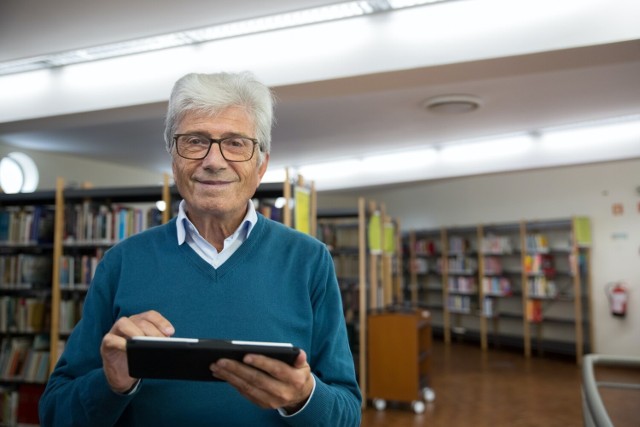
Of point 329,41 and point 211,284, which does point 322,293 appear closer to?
point 211,284

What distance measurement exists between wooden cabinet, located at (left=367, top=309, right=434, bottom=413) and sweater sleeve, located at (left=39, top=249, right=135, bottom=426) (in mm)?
5067

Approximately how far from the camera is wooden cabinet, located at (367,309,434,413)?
595 cm

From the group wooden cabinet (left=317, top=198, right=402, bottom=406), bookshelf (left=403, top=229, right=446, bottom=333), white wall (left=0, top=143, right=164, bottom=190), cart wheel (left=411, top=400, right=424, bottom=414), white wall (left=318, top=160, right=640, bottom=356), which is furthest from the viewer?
bookshelf (left=403, top=229, right=446, bottom=333)

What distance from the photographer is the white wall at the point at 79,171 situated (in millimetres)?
8016

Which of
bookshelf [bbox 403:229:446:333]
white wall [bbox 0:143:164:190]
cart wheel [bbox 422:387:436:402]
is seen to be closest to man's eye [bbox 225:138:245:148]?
cart wheel [bbox 422:387:436:402]

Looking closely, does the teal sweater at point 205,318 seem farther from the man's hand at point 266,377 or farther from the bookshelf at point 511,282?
the bookshelf at point 511,282

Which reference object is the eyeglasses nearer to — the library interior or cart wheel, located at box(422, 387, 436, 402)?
the library interior

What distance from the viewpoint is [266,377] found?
0.93 meters

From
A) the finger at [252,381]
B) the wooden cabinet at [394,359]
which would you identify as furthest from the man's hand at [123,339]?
the wooden cabinet at [394,359]

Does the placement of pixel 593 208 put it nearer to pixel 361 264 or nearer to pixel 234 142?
pixel 361 264

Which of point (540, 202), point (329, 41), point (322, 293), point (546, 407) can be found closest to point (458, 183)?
point (540, 202)

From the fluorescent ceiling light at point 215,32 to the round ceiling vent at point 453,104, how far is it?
1.90 metres

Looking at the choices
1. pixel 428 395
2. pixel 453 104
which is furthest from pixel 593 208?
pixel 428 395

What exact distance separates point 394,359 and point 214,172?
521 cm
